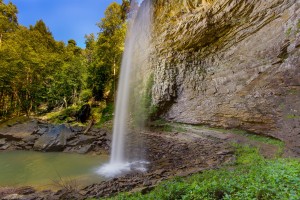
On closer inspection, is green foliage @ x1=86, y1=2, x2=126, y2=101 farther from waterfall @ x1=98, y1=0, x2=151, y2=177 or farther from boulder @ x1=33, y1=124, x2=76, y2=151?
boulder @ x1=33, y1=124, x2=76, y2=151

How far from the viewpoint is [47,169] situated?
9.09m

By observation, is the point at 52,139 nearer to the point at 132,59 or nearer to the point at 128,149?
the point at 128,149

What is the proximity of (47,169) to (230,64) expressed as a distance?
38.8 feet

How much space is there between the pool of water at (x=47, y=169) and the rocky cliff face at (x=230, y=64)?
7495mm

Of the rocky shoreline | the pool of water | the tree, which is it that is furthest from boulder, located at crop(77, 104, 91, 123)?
the tree

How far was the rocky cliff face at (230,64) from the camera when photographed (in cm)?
823

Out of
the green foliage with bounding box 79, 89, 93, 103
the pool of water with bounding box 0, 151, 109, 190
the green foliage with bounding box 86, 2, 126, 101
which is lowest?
the pool of water with bounding box 0, 151, 109, 190

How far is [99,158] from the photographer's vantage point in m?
11.1

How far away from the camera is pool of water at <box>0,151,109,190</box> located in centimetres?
744

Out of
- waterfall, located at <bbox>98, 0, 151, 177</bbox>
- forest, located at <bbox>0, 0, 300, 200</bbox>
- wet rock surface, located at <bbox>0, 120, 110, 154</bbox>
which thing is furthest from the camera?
waterfall, located at <bbox>98, 0, 151, 177</bbox>

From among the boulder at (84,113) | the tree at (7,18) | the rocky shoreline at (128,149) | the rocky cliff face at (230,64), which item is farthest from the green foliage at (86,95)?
the tree at (7,18)

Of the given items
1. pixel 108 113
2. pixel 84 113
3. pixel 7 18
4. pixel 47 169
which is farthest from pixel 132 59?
pixel 7 18

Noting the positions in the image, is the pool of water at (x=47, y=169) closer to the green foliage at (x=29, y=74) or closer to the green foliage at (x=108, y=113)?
the green foliage at (x=108, y=113)

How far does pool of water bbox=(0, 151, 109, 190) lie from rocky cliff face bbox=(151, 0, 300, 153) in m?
7.50
